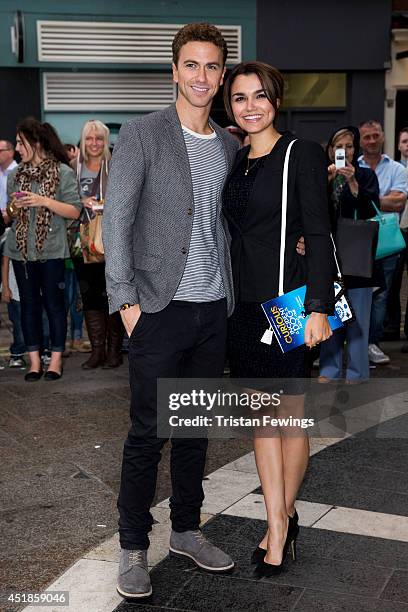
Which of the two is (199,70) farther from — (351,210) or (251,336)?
(351,210)

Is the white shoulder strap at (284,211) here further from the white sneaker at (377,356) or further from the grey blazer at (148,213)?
the white sneaker at (377,356)

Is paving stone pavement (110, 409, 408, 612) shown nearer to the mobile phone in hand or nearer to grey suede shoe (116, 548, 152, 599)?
grey suede shoe (116, 548, 152, 599)

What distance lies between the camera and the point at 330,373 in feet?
22.2

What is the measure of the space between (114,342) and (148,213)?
14.6 ft

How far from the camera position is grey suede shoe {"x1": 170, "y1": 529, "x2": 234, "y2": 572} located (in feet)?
12.1

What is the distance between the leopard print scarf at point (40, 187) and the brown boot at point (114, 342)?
104cm

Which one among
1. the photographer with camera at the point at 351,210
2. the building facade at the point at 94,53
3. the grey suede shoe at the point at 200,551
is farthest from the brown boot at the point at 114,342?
the building facade at the point at 94,53

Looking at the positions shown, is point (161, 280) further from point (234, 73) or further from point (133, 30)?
point (133, 30)

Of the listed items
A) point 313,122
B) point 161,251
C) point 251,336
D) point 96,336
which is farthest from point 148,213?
point 313,122

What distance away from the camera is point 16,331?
8039 mm

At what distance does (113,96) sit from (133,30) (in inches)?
42.2

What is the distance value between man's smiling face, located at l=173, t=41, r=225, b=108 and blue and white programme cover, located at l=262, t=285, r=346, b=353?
0.83 metres

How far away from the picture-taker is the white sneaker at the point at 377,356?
7.82 m

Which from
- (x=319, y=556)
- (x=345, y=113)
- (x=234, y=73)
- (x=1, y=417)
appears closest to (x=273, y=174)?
(x=234, y=73)
